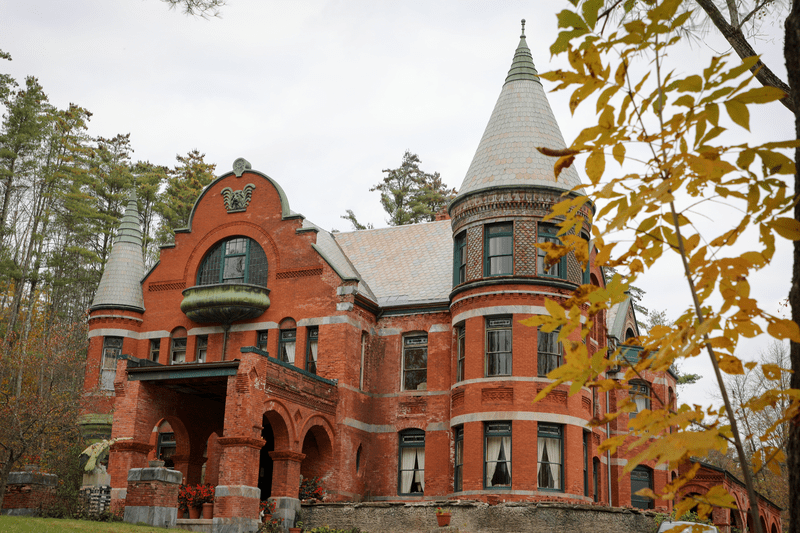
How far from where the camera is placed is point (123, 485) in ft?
83.9

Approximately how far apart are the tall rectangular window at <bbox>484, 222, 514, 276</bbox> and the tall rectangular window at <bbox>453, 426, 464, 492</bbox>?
5586mm

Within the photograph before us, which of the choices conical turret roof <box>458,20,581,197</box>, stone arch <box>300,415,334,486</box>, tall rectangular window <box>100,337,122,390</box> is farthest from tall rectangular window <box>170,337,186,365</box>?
conical turret roof <box>458,20,581,197</box>

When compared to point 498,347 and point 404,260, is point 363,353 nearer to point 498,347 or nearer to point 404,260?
point 404,260

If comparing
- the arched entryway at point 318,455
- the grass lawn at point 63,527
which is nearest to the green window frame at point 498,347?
the arched entryway at point 318,455

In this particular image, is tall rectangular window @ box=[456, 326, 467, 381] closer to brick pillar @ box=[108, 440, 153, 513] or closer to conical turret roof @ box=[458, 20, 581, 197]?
conical turret roof @ box=[458, 20, 581, 197]

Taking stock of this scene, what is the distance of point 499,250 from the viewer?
28125 millimetres

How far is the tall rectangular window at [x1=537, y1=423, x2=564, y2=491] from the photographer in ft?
85.9

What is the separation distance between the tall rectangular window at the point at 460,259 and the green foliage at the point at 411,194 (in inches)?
1058

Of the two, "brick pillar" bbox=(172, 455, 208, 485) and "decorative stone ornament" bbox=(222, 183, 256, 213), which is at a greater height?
"decorative stone ornament" bbox=(222, 183, 256, 213)

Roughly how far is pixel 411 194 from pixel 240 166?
28524mm

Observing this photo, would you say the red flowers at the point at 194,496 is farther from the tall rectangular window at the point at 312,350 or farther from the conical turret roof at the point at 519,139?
the conical turret roof at the point at 519,139

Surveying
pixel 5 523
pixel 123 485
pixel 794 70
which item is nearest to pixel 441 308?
pixel 123 485

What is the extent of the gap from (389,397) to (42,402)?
12058 millimetres

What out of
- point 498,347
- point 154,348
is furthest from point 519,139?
point 154,348
